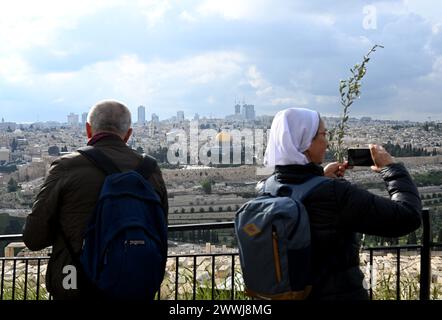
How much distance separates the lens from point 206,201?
3108 centimetres

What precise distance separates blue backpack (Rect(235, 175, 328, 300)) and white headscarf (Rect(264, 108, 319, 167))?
0.12m

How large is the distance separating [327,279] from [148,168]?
106 cm

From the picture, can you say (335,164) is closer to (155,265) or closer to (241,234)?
(241,234)

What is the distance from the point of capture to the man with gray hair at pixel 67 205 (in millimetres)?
2623

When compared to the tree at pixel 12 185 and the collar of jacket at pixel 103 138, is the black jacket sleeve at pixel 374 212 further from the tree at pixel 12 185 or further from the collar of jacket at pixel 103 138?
the tree at pixel 12 185

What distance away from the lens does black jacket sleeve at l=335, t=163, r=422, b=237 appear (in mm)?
2256

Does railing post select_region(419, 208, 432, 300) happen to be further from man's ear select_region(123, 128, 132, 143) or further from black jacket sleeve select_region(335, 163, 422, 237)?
man's ear select_region(123, 128, 132, 143)

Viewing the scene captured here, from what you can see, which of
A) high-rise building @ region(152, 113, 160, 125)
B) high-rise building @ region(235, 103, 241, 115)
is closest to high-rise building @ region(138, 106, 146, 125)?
high-rise building @ region(152, 113, 160, 125)

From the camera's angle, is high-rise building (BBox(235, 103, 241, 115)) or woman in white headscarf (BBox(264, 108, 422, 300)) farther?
high-rise building (BBox(235, 103, 241, 115))

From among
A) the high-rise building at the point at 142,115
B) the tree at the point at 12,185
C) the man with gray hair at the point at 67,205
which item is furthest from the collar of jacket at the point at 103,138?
the high-rise building at the point at 142,115

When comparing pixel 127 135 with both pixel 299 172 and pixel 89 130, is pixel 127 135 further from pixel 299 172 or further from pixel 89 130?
pixel 299 172

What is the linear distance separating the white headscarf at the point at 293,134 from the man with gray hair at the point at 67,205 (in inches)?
28.2

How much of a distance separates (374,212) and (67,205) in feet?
4.74
